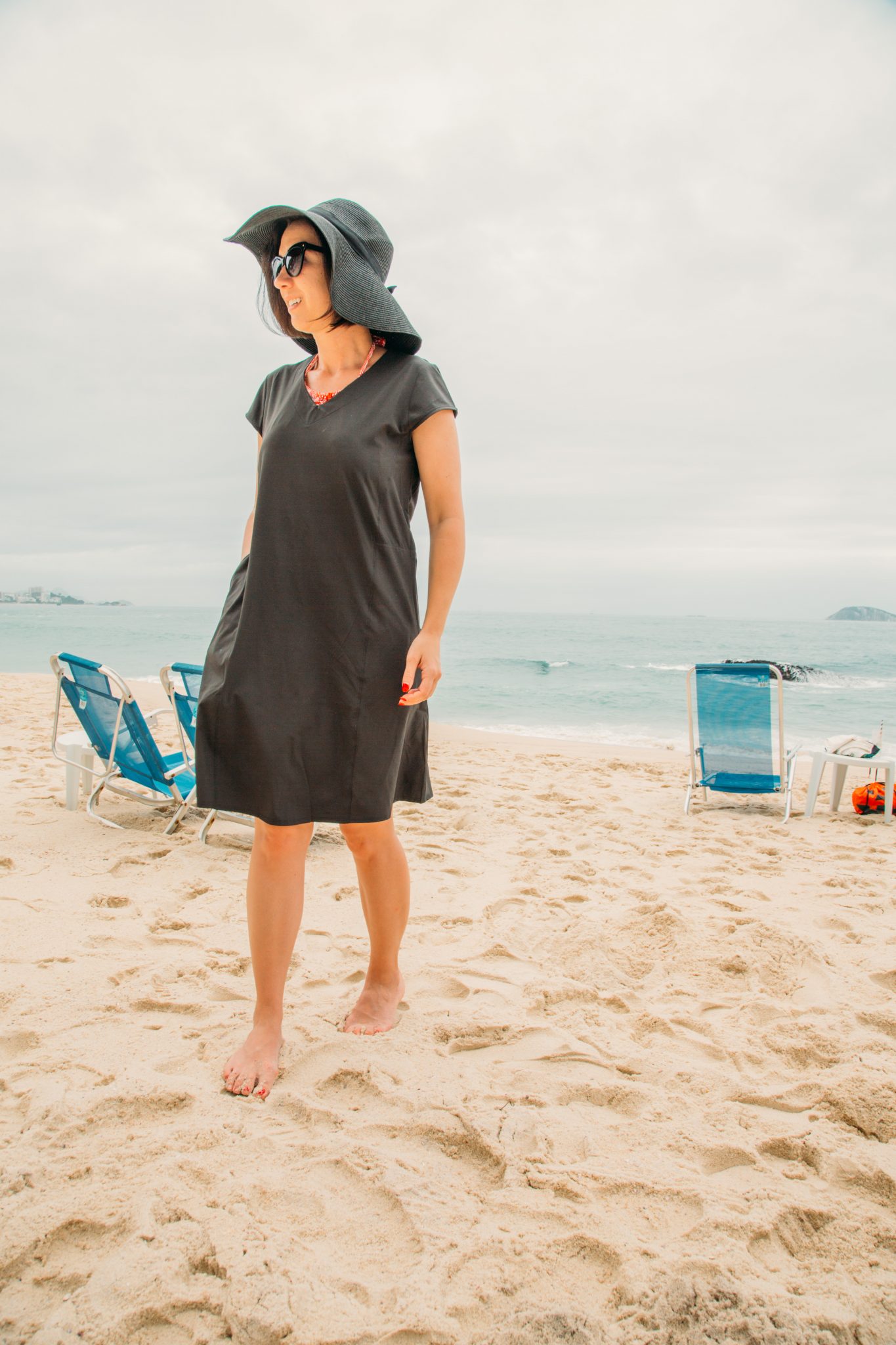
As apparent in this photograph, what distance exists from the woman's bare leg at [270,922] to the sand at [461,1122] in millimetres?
69

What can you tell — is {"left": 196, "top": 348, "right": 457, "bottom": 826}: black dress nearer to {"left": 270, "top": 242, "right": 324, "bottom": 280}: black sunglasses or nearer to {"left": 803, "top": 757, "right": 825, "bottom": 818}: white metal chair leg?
{"left": 270, "top": 242, "right": 324, "bottom": 280}: black sunglasses

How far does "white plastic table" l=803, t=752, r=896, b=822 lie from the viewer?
4.67 meters

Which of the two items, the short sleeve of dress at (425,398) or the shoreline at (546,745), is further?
the shoreline at (546,745)

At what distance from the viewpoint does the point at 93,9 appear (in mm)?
1646

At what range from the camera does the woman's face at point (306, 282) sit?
1.59m

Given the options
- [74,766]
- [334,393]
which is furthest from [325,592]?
[74,766]

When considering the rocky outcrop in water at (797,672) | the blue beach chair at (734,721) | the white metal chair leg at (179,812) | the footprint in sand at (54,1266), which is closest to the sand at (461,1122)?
the footprint in sand at (54,1266)

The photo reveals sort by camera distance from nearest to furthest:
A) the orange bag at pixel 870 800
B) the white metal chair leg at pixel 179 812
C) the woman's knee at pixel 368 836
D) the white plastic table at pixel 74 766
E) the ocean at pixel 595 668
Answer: the woman's knee at pixel 368 836, the white metal chair leg at pixel 179 812, the white plastic table at pixel 74 766, the orange bag at pixel 870 800, the ocean at pixel 595 668

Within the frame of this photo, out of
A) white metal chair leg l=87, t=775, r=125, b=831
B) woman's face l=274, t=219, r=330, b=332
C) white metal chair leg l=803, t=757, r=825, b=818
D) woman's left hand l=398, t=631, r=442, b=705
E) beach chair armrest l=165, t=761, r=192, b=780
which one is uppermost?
woman's face l=274, t=219, r=330, b=332

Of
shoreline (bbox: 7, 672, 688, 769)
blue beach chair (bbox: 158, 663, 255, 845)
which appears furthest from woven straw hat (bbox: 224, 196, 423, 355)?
shoreline (bbox: 7, 672, 688, 769)

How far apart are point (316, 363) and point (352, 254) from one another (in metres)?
0.26

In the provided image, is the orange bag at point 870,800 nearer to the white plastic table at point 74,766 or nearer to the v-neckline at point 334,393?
the v-neckline at point 334,393

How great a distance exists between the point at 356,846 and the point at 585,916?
1382 millimetres

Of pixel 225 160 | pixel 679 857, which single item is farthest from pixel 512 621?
pixel 679 857
